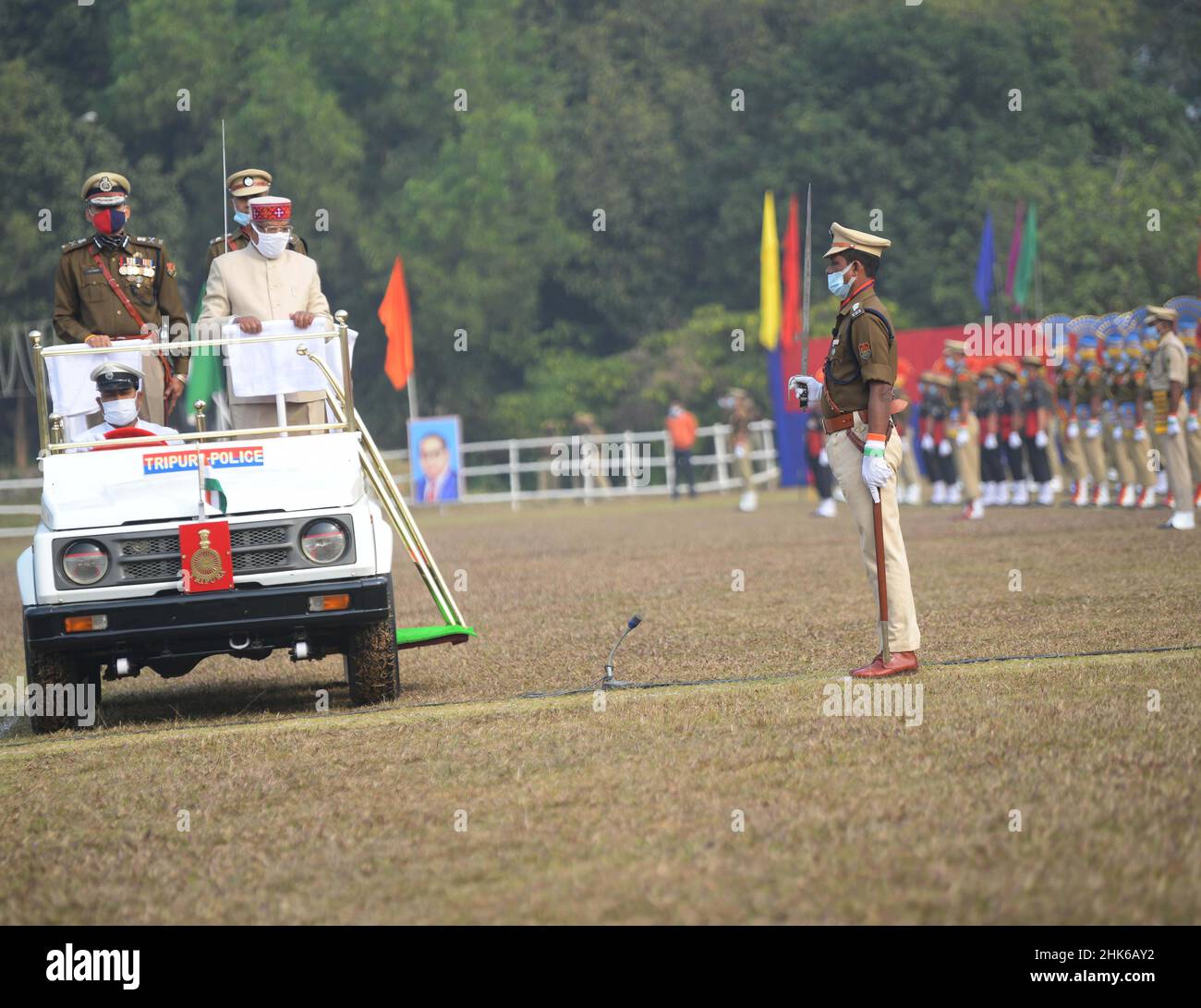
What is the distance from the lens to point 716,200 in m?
65.1

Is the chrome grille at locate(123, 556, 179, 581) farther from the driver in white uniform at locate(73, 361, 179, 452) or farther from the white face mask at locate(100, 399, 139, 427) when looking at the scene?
the white face mask at locate(100, 399, 139, 427)

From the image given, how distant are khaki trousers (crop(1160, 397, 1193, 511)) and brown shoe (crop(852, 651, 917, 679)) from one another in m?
12.5

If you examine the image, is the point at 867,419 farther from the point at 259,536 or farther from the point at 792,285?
the point at 792,285

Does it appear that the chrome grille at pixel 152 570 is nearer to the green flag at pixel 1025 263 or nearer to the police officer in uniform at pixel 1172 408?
the police officer in uniform at pixel 1172 408

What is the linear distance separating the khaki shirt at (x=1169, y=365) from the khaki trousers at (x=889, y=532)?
1300 cm

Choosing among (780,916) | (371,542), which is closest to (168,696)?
(371,542)

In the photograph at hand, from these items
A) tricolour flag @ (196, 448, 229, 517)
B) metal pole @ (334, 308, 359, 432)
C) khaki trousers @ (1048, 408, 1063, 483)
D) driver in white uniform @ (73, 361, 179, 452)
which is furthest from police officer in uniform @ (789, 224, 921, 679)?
khaki trousers @ (1048, 408, 1063, 483)

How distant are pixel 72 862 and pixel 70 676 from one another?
3.71 metres

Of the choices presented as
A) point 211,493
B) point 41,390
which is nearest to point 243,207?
point 41,390

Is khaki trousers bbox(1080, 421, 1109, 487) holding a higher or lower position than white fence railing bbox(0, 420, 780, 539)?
lower

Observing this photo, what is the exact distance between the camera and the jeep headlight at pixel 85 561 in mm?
10016

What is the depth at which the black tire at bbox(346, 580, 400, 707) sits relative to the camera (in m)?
10.5

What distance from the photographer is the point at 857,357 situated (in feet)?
32.7

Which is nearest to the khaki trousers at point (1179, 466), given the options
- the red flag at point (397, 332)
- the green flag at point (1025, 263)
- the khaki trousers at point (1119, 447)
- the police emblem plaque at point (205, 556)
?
the khaki trousers at point (1119, 447)
